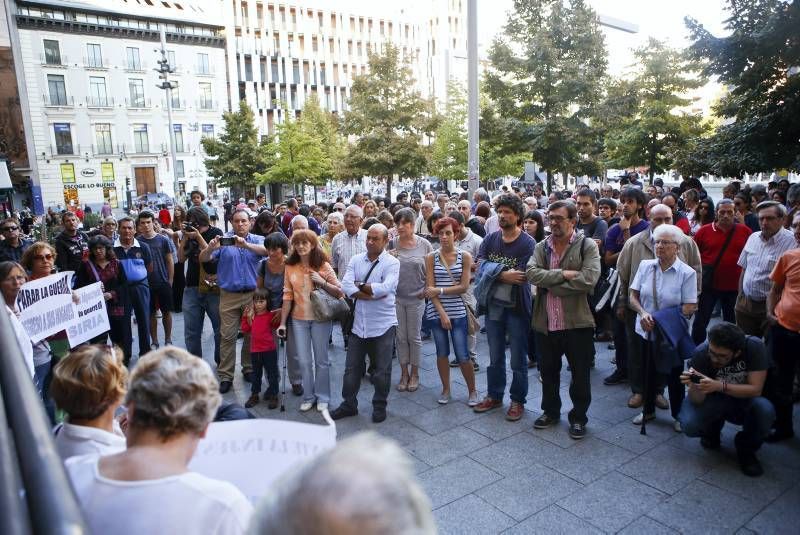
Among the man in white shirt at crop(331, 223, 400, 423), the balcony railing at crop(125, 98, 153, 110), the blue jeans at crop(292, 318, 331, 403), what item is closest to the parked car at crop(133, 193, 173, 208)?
the balcony railing at crop(125, 98, 153, 110)

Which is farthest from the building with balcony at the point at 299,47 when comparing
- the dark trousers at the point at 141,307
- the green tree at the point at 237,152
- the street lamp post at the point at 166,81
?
the dark trousers at the point at 141,307

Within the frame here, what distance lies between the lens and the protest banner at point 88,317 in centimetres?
550

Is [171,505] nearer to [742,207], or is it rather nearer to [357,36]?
[742,207]

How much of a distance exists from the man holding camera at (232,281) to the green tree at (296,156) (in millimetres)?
26894

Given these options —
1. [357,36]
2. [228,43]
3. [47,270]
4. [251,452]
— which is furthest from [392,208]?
[357,36]

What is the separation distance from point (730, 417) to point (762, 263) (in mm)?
1901

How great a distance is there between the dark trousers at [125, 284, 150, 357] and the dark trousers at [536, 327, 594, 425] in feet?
15.8

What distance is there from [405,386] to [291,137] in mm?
28596

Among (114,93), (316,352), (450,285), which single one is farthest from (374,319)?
(114,93)

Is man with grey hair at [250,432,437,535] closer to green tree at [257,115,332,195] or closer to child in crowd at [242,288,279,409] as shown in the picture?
child in crowd at [242,288,279,409]

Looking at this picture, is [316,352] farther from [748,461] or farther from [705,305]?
[705,305]

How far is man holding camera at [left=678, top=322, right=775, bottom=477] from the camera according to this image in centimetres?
416

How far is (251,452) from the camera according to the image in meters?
1.97

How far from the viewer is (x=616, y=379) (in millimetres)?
6148
